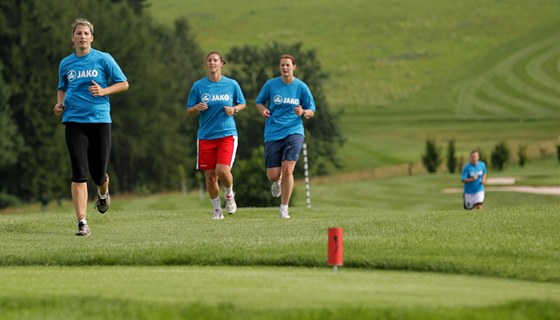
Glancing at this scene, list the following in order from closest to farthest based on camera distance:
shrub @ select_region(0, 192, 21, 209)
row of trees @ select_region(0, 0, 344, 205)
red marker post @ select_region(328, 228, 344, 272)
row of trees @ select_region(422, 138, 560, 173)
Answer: red marker post @ select_region(328, 228, 344, 272) < row of trees @ select_region(422, 138, 560, 173) < shrub @ select_region(0, 192, 21, 209) < row of trees @ select_region(0, 0, 344, 205)

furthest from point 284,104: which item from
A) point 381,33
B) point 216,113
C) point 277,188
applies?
point 381,33

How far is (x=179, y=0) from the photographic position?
570 ft

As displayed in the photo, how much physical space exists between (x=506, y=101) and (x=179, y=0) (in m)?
66.6

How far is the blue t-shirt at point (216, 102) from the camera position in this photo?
739 inches

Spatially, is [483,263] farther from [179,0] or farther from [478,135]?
[179,0]

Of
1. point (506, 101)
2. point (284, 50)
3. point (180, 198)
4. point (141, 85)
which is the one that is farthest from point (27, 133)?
point (506, 101)

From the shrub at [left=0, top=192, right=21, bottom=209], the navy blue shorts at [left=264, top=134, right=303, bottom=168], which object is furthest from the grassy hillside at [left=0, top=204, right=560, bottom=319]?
the shrub at [left=0, top=192, right=21, bottom=209]

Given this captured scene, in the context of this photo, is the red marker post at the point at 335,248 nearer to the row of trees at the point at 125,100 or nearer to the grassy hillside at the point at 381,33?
the row of trees at the point at 125,100

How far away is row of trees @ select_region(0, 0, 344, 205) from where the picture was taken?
74125 millimetres

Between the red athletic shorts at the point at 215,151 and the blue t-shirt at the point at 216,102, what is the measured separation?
95mm

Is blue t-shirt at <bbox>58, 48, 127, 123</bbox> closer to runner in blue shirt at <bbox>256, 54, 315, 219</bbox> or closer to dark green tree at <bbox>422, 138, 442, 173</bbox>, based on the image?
runner in blue shirt at <bbox>256, 54, 315, 219</bbox>

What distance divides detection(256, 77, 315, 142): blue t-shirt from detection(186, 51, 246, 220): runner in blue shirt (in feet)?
2.03

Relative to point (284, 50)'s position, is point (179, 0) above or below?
above

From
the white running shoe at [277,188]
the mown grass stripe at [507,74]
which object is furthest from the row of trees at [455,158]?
the mown grass stripe at [507,74]
